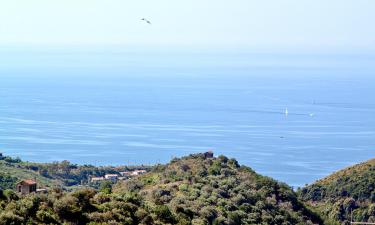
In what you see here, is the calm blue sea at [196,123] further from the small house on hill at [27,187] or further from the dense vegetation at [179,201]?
the small house on hill at [27,187]

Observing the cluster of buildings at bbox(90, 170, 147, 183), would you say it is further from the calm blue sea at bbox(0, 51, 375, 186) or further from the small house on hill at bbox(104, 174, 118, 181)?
the calm blue sea at bbox(0, 51, 375, 186)

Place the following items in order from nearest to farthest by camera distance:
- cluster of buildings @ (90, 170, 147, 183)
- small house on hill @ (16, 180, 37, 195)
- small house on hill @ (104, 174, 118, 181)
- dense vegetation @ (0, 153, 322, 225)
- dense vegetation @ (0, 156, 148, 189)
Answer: dense vegetation @ (0, 153, 322, 225), small house on hill @ (16, 180, 37, 195), dense vegetation @ (0, 156, 148, 189), cluster of buildings @ (90, 170, 147, 183), small house on hill @ (104, 174, 118, 181)

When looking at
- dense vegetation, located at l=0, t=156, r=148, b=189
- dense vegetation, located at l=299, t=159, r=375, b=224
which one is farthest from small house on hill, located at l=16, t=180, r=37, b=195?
dense vegetation, located at l=0, t=156, r=148, b=189

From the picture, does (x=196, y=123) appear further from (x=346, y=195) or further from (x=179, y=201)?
(x=179, y=201)

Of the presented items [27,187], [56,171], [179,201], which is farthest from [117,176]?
[27,187]

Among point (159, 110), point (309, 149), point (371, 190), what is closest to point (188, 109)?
point (159, 110)

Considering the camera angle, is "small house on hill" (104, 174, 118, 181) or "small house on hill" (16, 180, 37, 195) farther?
"small house on hill" (104, 174, 118, 181)

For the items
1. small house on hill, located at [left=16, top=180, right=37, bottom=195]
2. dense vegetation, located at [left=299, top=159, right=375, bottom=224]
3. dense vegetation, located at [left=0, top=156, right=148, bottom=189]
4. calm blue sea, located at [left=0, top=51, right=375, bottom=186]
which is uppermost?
calm blue sea, located at [left=0, top=51, right=375, bottom=186]

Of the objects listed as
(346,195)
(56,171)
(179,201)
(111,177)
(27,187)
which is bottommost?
(27,187)
